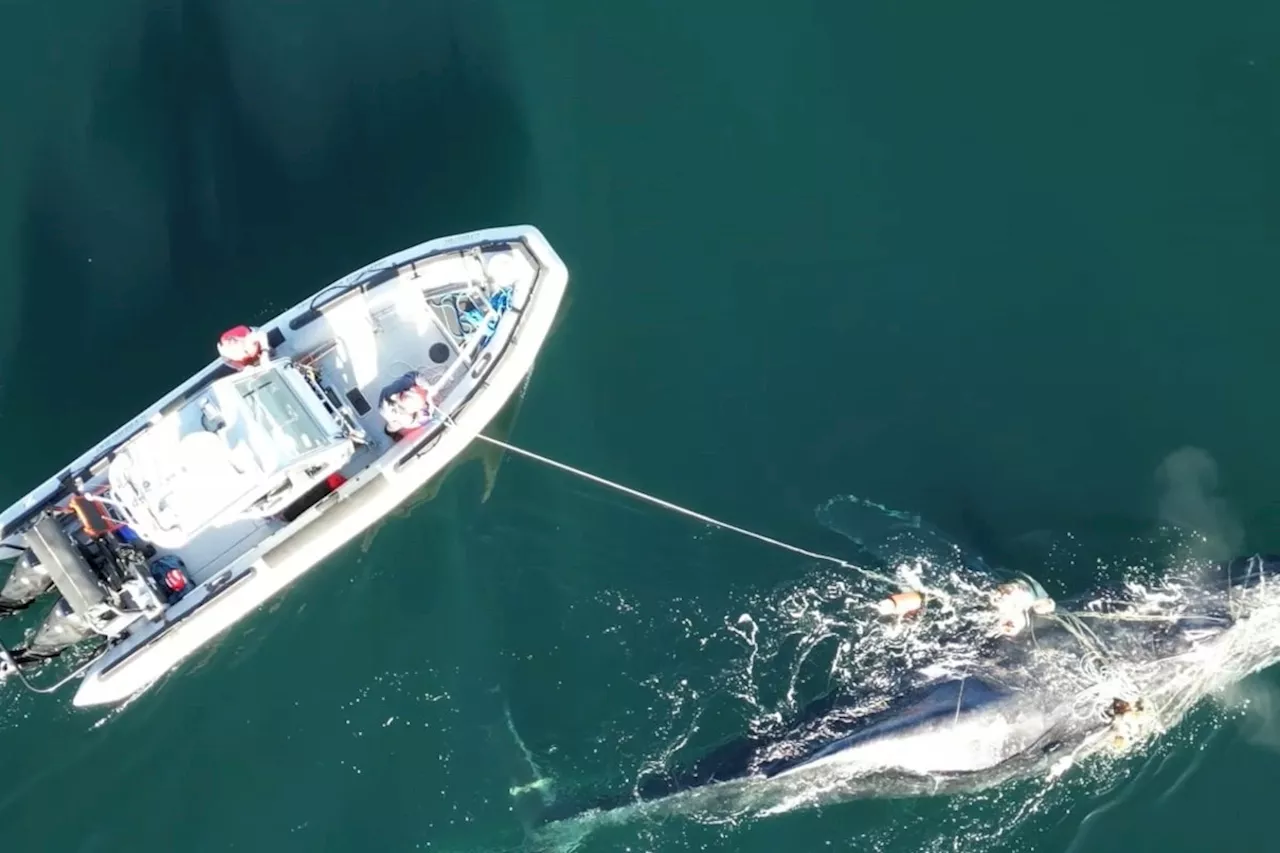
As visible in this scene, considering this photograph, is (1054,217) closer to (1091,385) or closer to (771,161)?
(1091,385)

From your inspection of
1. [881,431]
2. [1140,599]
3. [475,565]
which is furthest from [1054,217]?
[475,565]

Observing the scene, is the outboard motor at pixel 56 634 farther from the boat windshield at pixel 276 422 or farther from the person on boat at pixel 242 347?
the person on boat at pixel 242 347

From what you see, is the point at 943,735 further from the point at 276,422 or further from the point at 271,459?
the point at 276,422

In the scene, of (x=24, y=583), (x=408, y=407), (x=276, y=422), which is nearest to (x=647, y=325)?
(x=408, y=407)

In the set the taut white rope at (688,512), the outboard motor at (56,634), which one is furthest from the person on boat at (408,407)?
the outboard motor at (56,634)

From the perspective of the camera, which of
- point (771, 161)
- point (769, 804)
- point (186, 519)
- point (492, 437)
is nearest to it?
point (186, 519)

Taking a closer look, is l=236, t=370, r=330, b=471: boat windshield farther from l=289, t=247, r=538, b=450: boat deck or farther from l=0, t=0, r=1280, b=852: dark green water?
l=0, t=0, r=1280, b=852: dark green water

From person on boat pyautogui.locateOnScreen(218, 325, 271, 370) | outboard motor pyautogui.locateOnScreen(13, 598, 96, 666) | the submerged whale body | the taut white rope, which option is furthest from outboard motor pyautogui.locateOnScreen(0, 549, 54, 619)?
the submerged whale body
